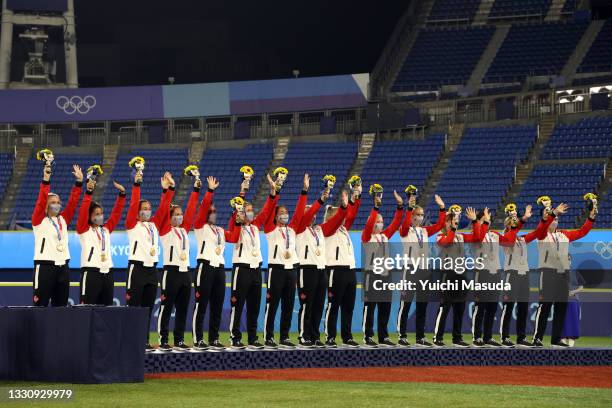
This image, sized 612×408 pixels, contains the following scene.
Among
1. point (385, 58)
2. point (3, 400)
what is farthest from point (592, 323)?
point (385, 58)

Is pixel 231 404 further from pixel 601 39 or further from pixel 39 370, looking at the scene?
pixel 601 39

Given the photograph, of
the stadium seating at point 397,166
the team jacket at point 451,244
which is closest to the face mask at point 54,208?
the team jacket at point 451,244

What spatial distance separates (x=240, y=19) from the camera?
43.4 metres

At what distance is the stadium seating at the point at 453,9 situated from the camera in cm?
4350

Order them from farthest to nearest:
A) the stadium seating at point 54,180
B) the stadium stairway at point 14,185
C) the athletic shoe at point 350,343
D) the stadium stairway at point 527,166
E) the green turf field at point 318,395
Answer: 1. the stadium seating at point 54,180
2. the stadium stairway at point 14,185
3. the stadium stairway at point 527,166
4. the athletic shoe at point 350,343
5. the green turf field at point 318,395

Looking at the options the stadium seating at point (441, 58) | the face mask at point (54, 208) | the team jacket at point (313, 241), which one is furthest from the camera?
the stadium seating at point (441, 58)

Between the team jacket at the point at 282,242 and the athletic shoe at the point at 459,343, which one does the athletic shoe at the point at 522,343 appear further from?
the team jacket at the point at 282,242

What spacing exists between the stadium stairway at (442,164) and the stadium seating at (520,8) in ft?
23.3

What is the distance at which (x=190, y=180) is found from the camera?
3894 cm

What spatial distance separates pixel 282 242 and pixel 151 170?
76.8 ft

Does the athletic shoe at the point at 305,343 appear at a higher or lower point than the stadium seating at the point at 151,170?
lower

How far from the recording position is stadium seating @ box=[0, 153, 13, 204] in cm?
3933

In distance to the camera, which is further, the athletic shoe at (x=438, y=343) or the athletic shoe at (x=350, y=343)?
the athletic shoe at (x=438, y=343)

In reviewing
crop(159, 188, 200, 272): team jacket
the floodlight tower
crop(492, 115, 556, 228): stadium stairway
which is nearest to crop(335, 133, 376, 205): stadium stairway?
crop(492, 115, 556, 228): stadium stairway
